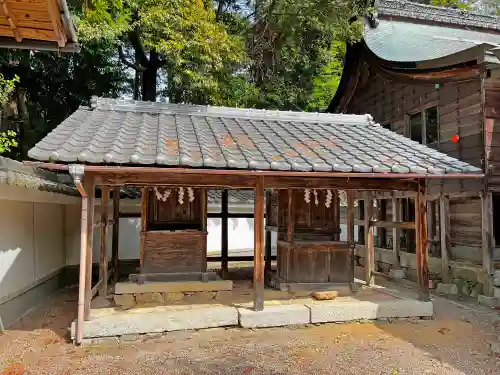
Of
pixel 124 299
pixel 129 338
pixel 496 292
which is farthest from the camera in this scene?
pixel 496 292

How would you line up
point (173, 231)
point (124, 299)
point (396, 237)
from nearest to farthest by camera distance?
point (124, 299) → point (173, 231) → point (396, 237)

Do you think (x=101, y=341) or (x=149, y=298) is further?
(x=149, y=298)

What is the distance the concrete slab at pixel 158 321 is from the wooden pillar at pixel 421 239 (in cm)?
377

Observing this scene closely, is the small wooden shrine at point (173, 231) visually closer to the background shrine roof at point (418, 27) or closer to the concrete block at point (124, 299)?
the concrete block at point (124, 299)

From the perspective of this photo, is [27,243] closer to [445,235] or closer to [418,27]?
[445,235]

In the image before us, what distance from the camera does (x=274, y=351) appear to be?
602 cm

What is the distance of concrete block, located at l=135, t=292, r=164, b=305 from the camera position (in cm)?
799

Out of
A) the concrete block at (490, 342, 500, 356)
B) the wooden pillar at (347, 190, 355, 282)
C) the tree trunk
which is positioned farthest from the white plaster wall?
the concrete block at (490, 342, 500, 356)

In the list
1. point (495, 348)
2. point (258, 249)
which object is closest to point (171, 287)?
point (258, 249)

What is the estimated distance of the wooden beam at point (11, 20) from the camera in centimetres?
417

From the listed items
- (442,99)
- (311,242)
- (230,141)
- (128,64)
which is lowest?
(311,242)

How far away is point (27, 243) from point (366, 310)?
22.4 ft

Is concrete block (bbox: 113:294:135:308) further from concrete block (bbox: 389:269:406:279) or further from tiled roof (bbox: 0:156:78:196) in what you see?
concrete block (bbox: 389:269:406:279)

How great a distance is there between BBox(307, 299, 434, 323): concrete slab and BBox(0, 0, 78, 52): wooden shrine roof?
19.0 ft
